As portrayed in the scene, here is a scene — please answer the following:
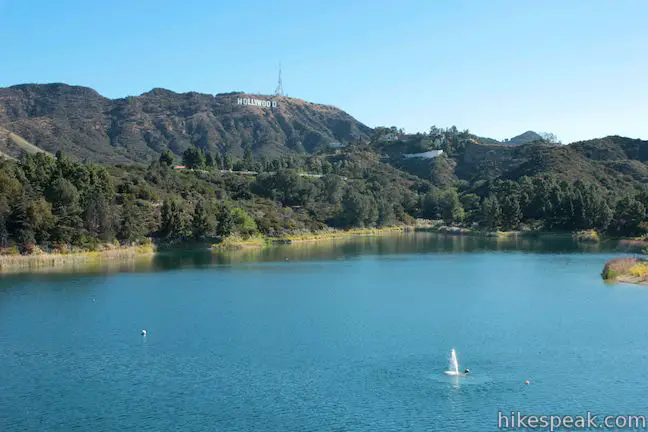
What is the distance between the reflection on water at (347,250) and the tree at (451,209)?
2053 centimetres

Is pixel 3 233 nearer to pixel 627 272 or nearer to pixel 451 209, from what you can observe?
pixel 627 272

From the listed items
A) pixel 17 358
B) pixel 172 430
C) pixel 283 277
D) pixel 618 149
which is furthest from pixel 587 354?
pixel 618 149

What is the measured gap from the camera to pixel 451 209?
459 feet

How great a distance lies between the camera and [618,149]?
178 m

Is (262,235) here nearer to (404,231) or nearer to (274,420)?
(404,231)

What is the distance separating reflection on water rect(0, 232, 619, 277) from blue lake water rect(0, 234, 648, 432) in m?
8.45

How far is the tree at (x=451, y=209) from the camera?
448 ft

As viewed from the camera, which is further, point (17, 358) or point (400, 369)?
point (17, 358)

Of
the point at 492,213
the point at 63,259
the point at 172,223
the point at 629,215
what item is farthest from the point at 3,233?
the point at 629,215

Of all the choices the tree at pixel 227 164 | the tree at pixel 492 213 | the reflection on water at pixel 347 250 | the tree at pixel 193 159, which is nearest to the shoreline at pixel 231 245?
the reflection on water at pixel 347 250

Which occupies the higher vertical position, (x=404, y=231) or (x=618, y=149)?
(x=618, y=149)

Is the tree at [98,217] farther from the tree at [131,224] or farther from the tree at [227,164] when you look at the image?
the tree at [227,164]

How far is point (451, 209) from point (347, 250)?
54695mm

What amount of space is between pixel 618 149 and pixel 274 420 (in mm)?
172615
